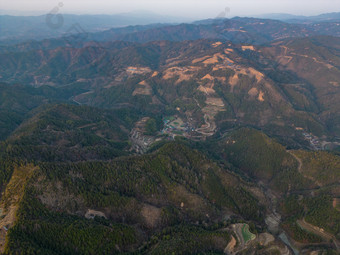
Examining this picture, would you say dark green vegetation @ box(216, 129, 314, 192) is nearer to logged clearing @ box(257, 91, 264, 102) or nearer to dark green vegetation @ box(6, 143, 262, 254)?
dark green vegetation @ box(6, 143, 262, 254)

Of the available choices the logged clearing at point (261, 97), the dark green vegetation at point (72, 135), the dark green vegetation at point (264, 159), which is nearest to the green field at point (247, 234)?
the dark green vegetation at point (264, 159)

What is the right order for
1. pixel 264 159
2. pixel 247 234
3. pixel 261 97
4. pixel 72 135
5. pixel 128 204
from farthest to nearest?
1. pixel 261 97
2. pixel 72 135
3. pixel 264 159
4. pixel 128 204
5. pixel 247 234

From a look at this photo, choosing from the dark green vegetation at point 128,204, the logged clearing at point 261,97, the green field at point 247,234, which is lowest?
the green field at point 247,234

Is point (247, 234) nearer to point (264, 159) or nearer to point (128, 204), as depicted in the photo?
point (128, 204)

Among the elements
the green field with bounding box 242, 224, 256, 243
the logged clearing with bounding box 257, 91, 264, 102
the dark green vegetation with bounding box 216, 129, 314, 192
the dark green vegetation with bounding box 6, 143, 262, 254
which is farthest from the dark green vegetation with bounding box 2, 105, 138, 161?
the logged clearing with bounding box 257, 91, 264, 102

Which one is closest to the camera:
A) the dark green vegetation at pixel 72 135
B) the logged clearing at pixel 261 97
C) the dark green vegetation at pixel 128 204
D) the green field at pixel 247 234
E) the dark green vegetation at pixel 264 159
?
the dark green vegetation at pixel 128 204

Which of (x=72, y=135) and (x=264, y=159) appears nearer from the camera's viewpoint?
(x=264, y=159)

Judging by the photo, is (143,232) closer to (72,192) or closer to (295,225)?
(72,192)

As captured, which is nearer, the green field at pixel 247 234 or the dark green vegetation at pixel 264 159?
the green field at pixel 247 234

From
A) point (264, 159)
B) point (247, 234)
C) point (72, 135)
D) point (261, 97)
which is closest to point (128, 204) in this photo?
point (247, 234)

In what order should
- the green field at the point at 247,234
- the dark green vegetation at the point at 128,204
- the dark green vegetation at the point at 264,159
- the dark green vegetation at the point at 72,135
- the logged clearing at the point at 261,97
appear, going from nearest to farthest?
1. the dark green vegetation at the point at 128,204
2. the green field at the point at 247,234
3. the dark green vegetation at the point at 72,135
4. the dark green vegetation at the point at 264,159
5. the logged clearing at the point at 261,97

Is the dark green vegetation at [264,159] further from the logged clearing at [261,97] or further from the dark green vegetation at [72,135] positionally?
the logged clearing at [261,97]

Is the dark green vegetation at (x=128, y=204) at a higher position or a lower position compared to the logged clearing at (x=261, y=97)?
lower
